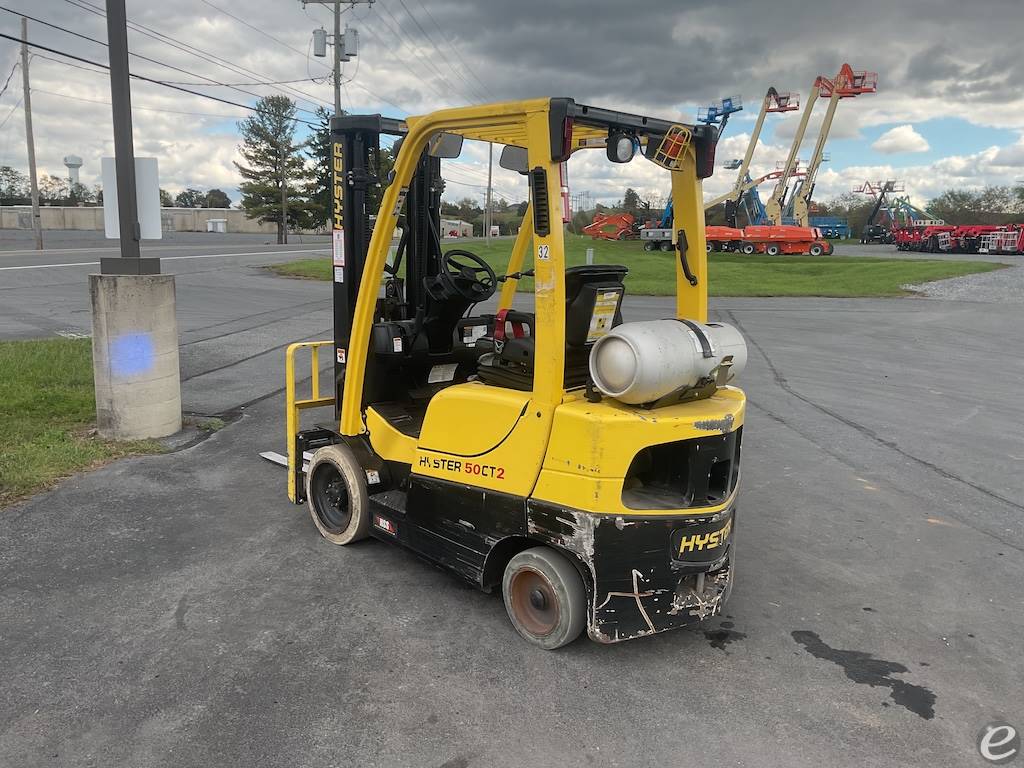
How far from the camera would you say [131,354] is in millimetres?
7500

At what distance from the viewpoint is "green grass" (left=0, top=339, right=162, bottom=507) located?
644 cm

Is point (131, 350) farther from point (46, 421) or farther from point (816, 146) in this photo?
point (816, 146)

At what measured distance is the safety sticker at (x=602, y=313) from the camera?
13.3 feet

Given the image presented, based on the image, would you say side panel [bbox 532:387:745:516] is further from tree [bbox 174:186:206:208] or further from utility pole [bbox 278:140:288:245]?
tree [bbox 174:186:206:208]

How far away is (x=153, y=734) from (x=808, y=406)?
884cm

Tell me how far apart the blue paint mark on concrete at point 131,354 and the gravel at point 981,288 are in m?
23.8

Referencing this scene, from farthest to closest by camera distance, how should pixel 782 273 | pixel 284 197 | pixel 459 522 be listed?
pixel 284 197, pixel 782 273, pixel 459 522

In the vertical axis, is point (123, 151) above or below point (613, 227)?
below

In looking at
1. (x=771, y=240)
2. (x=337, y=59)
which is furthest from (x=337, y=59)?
(x=771, y=240)

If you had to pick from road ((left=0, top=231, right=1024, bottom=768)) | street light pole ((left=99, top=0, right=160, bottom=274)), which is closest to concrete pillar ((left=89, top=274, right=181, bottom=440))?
street light pole ((left=99, top=0, right=160, bottom=274))

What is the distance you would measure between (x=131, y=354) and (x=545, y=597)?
543 cm

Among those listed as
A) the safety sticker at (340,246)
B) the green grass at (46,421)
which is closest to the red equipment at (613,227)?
the green grass at (46,421)

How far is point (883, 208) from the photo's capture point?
204 ft
